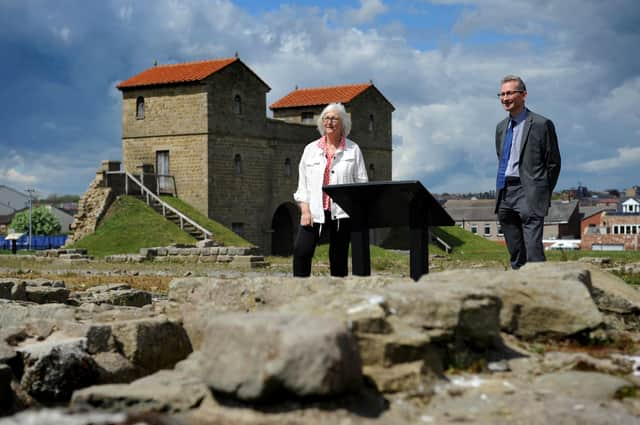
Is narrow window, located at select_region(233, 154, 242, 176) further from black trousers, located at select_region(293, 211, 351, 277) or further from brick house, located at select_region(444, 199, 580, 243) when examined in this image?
brick house, located at select_region(444, 199, 580, 243)

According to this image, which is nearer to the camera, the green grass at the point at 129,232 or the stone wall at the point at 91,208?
the green grass at the point at 129,232

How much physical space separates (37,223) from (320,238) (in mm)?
102682

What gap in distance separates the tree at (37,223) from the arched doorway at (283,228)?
192ft

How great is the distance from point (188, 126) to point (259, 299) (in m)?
40.8

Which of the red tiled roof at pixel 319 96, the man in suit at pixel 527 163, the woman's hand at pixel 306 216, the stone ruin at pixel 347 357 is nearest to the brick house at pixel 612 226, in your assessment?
the red tiled roof at pixel 319 96

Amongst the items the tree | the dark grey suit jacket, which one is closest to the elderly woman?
the dark grey suit jacket

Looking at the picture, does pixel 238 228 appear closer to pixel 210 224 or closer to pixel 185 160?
pixel 185 160

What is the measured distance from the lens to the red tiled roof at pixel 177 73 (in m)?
46.4

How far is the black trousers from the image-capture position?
8.58 m

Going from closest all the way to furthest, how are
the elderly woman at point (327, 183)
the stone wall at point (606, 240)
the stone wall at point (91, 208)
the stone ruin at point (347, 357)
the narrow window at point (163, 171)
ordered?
the stone ruin at point (347, 357) < the elderly woman at point (327, 183) < the stone wall at point (91, 208) < the narrow window at point (163, 171) < the stone wall at point (606, 240)

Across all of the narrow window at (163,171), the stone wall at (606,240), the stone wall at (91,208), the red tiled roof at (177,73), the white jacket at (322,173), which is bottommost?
the stone wall at (606,240)

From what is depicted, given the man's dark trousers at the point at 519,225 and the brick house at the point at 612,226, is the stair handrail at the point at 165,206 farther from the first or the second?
the brick house at the point at 612,226

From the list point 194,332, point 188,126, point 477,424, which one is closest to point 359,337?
point 477,424

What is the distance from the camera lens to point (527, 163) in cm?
841
